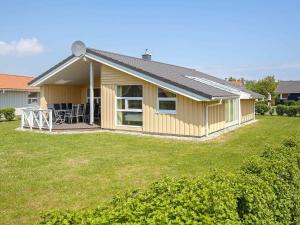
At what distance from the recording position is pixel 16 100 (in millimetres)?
30625

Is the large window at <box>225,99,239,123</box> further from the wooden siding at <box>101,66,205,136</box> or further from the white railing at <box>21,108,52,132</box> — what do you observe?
the white railing at <box>21,108,52,132</box>

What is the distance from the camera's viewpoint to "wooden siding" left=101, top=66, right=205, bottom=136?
1453cm

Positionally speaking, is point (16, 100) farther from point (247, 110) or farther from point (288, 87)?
point (288, 87)

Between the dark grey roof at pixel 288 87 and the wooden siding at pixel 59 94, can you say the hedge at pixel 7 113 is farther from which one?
the dark grey roof at pixel 288 87

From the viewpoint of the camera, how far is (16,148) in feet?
40.7

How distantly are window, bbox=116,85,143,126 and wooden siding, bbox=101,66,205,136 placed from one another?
27 centimetres

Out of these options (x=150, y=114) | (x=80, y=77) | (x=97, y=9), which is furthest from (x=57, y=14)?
(x=150, y=114)

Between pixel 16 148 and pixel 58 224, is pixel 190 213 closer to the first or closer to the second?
pixel 58 224

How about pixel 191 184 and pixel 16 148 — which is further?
pixel 16 148

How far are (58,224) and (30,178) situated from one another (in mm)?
5692

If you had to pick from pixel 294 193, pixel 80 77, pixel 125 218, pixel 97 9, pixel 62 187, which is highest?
pixel 97 9

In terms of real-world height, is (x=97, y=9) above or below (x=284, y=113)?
above

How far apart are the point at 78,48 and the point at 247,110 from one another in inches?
575

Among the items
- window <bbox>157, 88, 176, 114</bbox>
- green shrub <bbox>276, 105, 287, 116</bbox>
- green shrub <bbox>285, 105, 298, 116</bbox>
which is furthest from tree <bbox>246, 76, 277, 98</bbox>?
window <bbox>157, 88, 176, 114</bbox>
